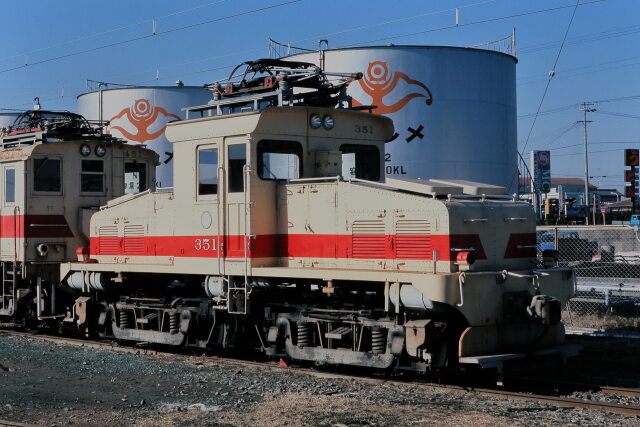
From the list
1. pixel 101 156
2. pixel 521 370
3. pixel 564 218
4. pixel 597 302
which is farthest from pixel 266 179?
pixel 564 218

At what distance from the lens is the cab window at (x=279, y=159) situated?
456 inches

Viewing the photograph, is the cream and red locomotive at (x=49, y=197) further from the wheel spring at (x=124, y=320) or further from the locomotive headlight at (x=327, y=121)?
the locomotive headlight at (x=327, y=121)

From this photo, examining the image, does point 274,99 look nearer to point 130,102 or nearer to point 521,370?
point 521,370

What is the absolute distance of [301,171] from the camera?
11.8 metres

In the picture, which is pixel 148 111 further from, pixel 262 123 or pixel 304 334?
pixel 304 334

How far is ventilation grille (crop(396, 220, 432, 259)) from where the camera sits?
10148 millimetres

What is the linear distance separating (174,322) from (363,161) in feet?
13.9

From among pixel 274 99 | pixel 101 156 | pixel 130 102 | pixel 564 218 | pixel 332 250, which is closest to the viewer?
pixel 332 250

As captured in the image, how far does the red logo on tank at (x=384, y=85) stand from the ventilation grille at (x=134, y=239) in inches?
517

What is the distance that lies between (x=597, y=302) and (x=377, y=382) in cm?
849

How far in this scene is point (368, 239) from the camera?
10.8 meters

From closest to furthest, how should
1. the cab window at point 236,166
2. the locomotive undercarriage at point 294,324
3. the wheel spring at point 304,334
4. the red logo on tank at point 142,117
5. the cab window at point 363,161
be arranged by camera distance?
the locomotive undercarriage at point 294,324 < the wheel spring at point 304,334 < the cab window at point 236,166 < the cab window at point 363,161 < the red logo on tank at point 142,117

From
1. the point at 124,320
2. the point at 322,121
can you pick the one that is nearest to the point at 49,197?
the point at 124,320

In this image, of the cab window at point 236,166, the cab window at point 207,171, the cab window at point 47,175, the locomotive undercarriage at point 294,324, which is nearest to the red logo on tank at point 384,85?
the cab window at point 47,175
